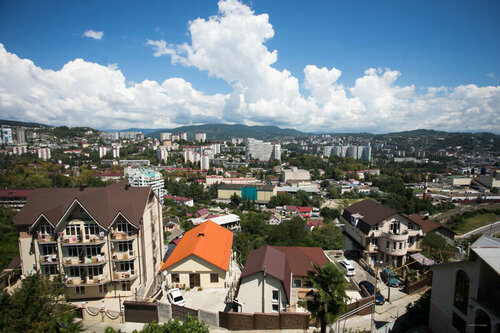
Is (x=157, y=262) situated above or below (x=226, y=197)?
above

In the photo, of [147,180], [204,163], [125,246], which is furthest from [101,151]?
[125,246]

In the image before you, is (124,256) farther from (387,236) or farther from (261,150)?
(261,150)

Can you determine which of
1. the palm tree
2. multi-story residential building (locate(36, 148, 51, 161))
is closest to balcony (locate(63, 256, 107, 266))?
the palm tree

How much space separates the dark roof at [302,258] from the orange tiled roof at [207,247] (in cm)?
382

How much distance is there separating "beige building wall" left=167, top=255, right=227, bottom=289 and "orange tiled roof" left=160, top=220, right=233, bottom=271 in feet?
0.80

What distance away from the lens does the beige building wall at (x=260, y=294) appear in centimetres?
1175

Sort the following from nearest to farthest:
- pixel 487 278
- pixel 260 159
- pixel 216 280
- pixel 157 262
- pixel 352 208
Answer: pixel 487 278 < pixel 216 280 < pixel 157 262 < pixel 352 208 < pixel 260 159

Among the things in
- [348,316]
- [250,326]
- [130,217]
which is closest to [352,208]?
[348,316]

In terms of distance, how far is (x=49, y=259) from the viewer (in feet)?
43.2

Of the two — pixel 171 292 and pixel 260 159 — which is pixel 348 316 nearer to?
pixel 171 292

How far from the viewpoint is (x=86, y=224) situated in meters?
13.2

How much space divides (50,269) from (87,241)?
8.46ft

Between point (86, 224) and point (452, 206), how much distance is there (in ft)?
238

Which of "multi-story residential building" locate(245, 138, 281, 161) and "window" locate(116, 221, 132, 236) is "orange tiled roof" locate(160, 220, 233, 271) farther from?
"multi-story residential building" locate(245, 138, 281, 161)
